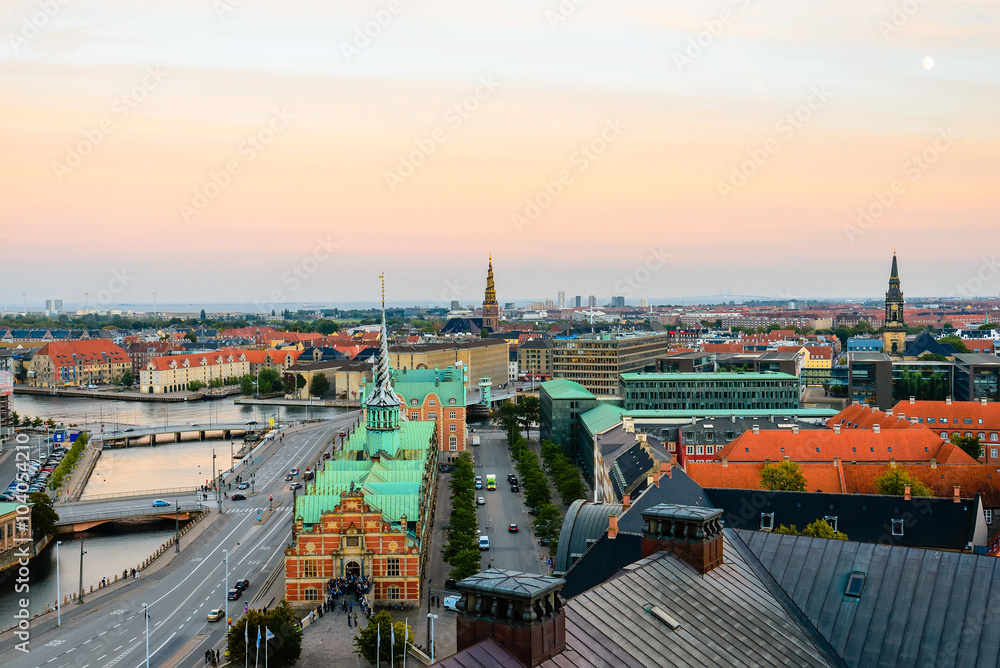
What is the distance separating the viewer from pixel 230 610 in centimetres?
4181

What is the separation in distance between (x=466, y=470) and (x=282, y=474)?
16947 millimetres

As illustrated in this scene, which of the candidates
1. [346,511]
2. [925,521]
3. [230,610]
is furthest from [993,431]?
[230,610]

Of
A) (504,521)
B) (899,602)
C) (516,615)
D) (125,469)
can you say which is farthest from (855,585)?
(125,469)

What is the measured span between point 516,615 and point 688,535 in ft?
18.8

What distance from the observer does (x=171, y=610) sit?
41.8m

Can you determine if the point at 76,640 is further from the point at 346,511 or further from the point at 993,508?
the point at 993,508

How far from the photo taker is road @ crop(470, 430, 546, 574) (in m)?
49.7

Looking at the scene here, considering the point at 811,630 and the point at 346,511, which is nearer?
the point at 811,630

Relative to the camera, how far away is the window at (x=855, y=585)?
59.4 feet

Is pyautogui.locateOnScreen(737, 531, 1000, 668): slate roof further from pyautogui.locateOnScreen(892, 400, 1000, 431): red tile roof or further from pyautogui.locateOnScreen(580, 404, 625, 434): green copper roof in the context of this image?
pyautogui.locateOnScreen(892, 400, 1000, 431): red tile roof

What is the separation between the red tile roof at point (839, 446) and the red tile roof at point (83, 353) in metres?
136

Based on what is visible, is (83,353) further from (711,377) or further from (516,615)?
(516,615)

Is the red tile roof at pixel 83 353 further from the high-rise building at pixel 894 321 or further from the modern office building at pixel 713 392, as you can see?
the high-rise building at pixel 894 321

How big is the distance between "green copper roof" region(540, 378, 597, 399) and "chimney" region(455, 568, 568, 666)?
70340 mm
